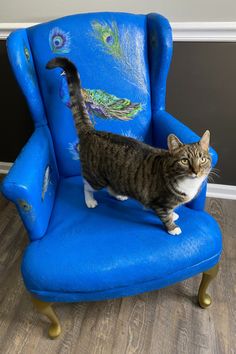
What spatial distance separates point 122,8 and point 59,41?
1.33 ft

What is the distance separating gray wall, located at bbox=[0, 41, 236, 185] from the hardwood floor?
0.64 m

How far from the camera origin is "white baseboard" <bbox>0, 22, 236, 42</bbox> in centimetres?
133

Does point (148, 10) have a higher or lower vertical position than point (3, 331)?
higher

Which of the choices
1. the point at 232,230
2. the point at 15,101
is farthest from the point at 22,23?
the point at 232,230

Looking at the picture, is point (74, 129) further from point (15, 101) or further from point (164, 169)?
point (15, 101)

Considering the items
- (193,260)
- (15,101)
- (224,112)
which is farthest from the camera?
(15,101)

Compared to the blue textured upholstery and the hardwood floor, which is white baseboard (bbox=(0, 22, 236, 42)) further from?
the hardwood floor

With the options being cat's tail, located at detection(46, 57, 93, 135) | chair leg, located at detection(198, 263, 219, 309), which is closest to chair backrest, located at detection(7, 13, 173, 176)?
cat's tail, located at detection(46, 57, 93, 135)

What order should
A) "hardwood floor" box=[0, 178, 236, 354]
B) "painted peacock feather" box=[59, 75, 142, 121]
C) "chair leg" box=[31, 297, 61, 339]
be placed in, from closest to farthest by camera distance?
"chair leg" box=[31, 297, 61, 339], "hardwood floor" box=[0, 178, 236, 354], "painted peacock feather" box=[59, 75, 142, 121]

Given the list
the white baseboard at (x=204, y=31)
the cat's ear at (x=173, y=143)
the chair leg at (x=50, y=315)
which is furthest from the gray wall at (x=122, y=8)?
the chair leg at (x=50, y=315)

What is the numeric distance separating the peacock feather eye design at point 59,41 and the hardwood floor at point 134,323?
1011 mm

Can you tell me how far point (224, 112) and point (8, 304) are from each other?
1360mm

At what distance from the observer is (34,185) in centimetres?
97

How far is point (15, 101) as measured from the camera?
1772 millimetres
